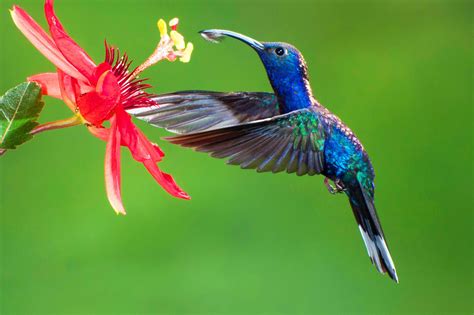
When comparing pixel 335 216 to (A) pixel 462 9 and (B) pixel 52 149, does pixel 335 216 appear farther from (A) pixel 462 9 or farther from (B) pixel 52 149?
(A) pixel 462 9

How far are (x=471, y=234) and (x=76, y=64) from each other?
236 cm

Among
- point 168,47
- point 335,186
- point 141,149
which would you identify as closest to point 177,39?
point 168,47

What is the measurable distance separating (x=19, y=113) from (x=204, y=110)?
0.61 metres

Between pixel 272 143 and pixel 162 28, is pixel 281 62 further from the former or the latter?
pixel 162 28

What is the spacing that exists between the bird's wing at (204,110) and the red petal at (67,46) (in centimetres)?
24

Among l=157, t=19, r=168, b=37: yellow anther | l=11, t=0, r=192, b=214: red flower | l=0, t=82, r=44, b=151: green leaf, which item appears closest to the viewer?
l=0, t=82, r=44, b=151: green leaf

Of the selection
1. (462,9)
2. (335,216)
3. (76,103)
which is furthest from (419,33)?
(76,103)

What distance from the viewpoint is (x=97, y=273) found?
2576 millimetres

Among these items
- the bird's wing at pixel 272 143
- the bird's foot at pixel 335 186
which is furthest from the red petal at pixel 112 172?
the bird's foot at pixel 335 186

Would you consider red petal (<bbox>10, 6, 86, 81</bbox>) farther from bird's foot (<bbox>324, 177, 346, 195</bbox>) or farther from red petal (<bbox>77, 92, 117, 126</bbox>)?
bird's foot (<bbox>324, 177, 346, 195</bbox>)

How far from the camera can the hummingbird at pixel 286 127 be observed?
1.24 m

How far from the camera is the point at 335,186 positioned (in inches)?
56.3

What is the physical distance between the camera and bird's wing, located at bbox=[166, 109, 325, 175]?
1116 millimetres

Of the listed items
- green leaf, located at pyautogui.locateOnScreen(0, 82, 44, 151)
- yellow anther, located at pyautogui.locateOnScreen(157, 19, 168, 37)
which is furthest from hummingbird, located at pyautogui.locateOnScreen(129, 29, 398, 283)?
green leaf, located at pyautogui.locateOnScreen(0, 82, 44, 151)
